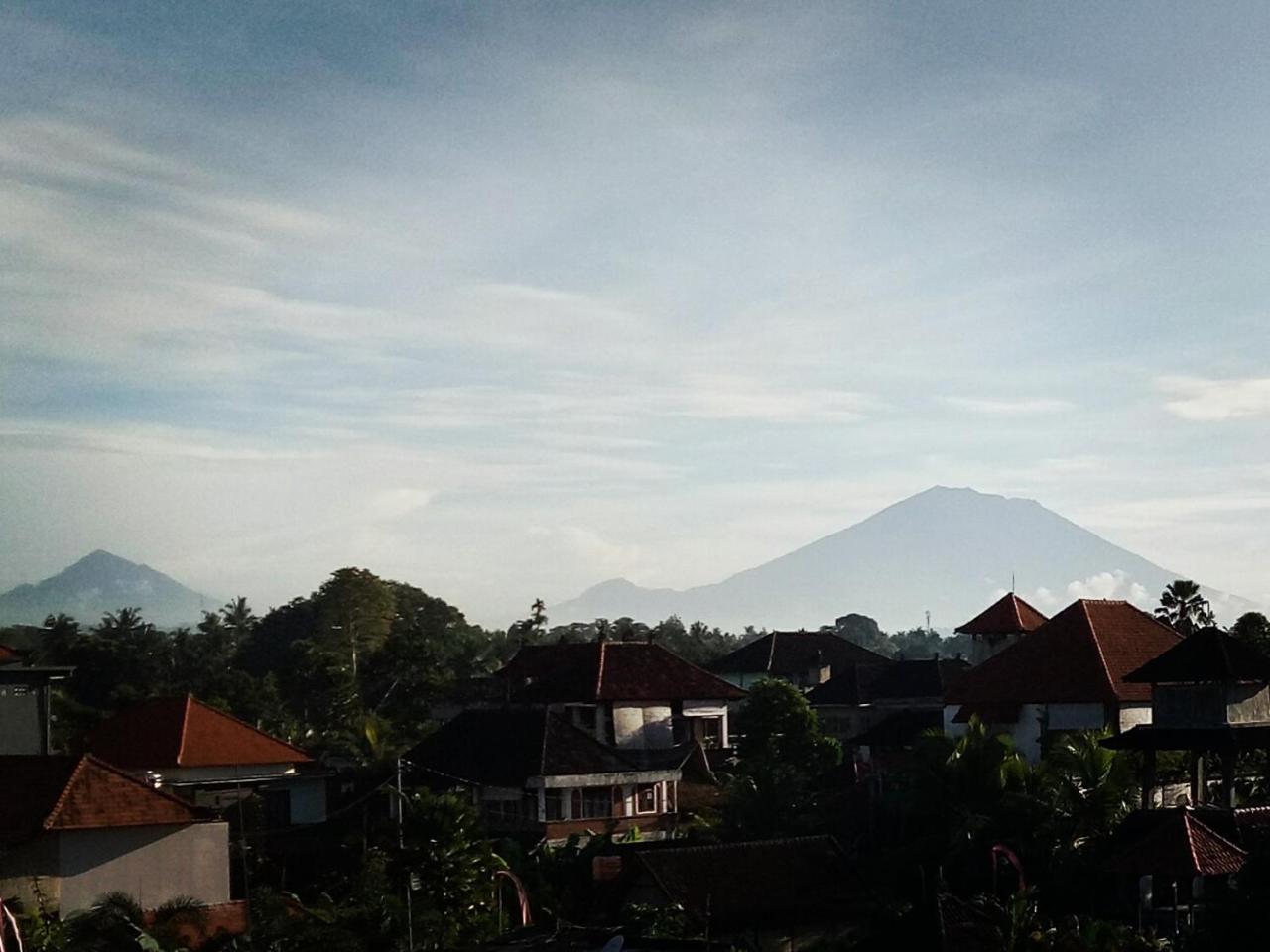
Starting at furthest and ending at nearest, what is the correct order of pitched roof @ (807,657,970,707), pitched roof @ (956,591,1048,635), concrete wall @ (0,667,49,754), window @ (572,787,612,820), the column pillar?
1. pitched roof @ (807,657,970,707)
2. pitched roof @ (956,591,1048,635)
3. window @ (572,787,612,820)
4. concrete wall @ (0,667,49,754)
5. the column pillar

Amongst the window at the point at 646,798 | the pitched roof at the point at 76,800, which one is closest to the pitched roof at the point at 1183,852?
the pitched roof at the point at 76,800

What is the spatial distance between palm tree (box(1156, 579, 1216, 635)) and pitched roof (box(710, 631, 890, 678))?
32259 mm

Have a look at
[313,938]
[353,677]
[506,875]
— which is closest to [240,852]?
[506,875]

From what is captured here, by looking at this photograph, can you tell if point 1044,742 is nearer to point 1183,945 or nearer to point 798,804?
point 798,804

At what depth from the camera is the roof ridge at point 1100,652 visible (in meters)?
59.5

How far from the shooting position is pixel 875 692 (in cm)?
9294

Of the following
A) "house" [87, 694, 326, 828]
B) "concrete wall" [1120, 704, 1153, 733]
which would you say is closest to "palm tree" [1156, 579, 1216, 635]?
"concrete wall" [1120, 704, 1153, 733]

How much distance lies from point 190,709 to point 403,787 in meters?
8.11

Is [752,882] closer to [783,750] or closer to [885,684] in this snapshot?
[783,750]

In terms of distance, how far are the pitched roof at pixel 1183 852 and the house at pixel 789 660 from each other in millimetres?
67086

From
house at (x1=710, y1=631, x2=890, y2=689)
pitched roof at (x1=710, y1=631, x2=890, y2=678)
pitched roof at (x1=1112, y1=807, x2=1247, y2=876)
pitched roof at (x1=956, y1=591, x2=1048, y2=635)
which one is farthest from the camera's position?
pitched roof at (x1=710, y1=631, x2=890, y2=678)

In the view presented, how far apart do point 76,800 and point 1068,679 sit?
3771 centimetres

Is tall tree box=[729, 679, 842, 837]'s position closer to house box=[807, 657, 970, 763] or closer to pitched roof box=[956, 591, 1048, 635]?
pitched roof box=[956, 591, 1048, 635]

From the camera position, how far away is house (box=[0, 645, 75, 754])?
160 feet
